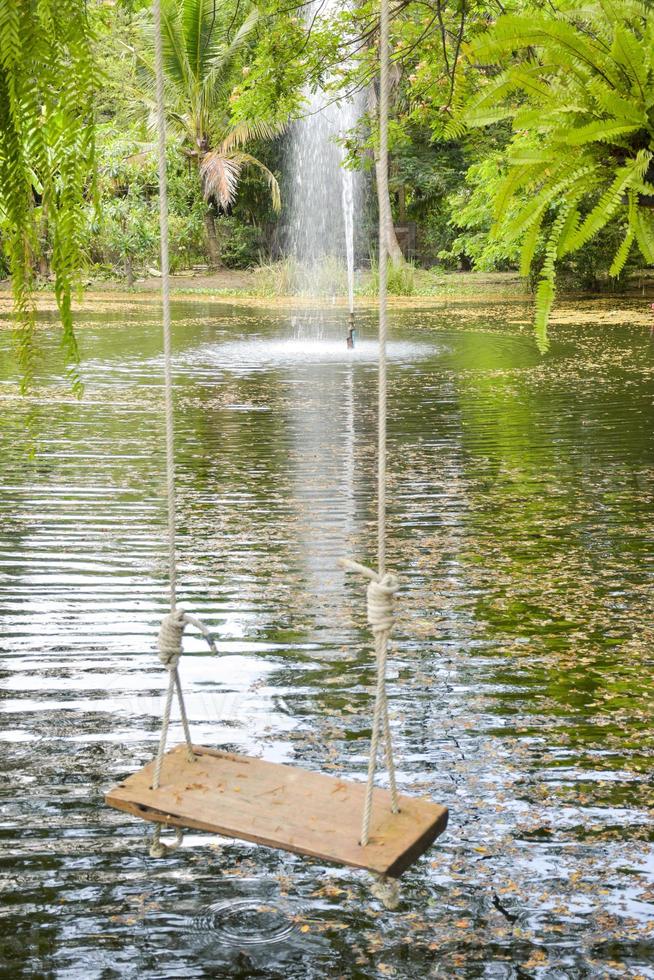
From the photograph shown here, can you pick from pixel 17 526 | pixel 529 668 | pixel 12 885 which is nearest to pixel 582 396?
pixel 17 526

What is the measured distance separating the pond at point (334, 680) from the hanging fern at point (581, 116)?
118 cm

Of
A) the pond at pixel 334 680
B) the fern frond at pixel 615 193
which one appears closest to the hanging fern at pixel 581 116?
the fern frond at pixel 615 193

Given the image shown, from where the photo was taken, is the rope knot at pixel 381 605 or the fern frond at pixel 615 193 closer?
the rope knot at pixel 381 605

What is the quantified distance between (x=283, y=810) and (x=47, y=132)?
47.4 inches

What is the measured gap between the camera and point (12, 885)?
236 centimetres

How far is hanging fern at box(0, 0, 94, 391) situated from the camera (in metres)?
1.78

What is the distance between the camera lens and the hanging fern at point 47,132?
5.84 feet

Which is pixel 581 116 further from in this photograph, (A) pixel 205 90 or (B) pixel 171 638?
(A) pixel 205 90

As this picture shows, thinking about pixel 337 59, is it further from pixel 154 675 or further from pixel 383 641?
pixel 383 641

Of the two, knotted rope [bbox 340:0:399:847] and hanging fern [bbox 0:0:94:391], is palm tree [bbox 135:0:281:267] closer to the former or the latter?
hanging fern [bbox 0:0:94:391]

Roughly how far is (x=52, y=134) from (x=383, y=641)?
1026 mm

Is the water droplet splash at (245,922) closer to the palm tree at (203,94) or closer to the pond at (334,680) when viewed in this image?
the pond at (334,680)

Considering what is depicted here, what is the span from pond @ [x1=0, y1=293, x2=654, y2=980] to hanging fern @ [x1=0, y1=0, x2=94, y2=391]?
1.15 m

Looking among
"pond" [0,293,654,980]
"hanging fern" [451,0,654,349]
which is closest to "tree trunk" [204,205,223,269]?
"pond" [0,293,654,980]
